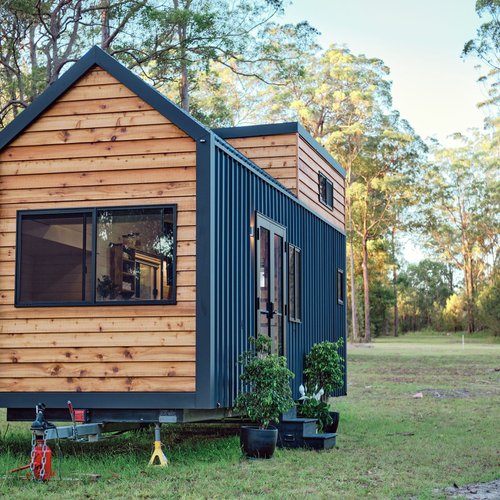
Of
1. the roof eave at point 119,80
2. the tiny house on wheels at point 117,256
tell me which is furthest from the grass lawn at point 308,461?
the roof eave at point 119,80

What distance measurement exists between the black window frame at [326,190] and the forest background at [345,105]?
23.1ft

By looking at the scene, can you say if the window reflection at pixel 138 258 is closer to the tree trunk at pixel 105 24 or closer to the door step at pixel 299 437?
the door step at pixel 299 437

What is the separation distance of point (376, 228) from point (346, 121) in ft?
22.2

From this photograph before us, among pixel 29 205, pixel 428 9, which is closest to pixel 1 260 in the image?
pixel 29 205

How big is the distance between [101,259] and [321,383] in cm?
449

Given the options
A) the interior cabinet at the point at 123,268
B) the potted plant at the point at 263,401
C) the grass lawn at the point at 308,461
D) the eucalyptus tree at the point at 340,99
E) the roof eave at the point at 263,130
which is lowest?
the grass lawn at the point at 308,461

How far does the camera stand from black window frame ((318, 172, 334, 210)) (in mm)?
14494

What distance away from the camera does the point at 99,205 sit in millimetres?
8781

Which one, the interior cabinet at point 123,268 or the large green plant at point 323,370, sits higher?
the interior cabinet at point 123,268

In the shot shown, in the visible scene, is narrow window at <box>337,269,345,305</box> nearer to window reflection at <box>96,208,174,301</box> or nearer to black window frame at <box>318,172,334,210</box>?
black window frame at <box>318,172,334,210</box>

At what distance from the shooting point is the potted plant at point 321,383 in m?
11.3

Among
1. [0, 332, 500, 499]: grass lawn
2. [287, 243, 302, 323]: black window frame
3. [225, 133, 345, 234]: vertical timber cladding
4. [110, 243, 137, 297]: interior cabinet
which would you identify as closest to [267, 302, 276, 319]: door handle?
[287, 243, 302, 323]: black window frame

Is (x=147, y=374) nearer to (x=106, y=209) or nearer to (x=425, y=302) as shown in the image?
(x=106, y=209)

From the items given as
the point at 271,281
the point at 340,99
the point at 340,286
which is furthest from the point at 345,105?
the point at 271,281
